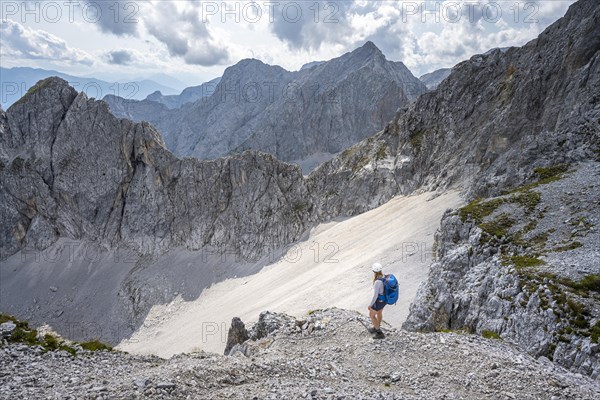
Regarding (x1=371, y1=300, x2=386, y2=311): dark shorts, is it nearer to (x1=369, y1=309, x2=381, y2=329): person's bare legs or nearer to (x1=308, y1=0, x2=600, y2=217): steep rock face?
(x1=369, y1=309, x2=381, y2=329): person's bare legs

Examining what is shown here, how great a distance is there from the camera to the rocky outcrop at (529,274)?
1402cm

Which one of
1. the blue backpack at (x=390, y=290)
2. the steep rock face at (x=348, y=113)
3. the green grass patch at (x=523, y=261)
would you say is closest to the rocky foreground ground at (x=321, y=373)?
the blue backpack at (x=390, y=290)

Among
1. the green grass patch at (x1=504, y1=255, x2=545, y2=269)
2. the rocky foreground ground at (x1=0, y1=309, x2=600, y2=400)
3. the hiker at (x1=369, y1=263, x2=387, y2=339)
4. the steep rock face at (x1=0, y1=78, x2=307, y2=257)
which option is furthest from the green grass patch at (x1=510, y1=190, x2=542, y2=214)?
the steep rock face at (x1=0, y1=78, x2=307, y2=257)

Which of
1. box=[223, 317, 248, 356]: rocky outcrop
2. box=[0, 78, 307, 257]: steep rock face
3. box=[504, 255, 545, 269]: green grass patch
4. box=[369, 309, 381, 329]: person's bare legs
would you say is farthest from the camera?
box=[0, 78, 307, 257]: steep rock face

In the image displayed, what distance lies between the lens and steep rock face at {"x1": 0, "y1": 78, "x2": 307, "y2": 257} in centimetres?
7900

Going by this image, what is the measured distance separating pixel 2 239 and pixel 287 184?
65.8 m

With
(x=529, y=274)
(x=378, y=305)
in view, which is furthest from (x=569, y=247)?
(x=378, y=305)

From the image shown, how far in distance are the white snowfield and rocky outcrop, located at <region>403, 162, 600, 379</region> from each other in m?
9.56

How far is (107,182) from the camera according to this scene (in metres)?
81.1

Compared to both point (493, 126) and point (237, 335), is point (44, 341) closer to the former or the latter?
point (237, 335)

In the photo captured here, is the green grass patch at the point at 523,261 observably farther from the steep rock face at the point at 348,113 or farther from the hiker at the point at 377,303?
the steep rock face at the point at 348,113

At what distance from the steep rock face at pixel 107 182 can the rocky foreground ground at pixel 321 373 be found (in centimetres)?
6563

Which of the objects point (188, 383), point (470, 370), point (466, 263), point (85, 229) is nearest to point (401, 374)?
point (470, 370)

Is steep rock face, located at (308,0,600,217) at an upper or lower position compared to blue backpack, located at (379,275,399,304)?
upper
